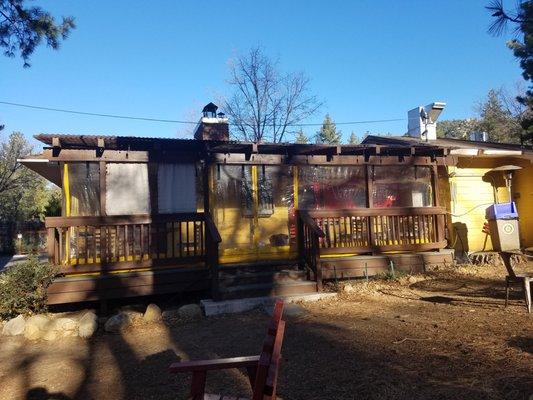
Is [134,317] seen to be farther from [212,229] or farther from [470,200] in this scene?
[470,200]

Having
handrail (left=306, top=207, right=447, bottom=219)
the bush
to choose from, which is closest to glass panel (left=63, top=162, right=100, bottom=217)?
the bush

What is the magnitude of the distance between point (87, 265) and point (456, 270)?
24.4 ft

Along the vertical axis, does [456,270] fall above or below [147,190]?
below

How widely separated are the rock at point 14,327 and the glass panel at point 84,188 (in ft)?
7.69

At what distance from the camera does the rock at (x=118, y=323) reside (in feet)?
21.6

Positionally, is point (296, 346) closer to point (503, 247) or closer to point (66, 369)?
point (66, 369)

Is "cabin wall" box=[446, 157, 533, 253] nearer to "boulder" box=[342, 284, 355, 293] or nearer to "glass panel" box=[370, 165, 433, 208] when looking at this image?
"glass panel" box=[370, 165, 433, 208]

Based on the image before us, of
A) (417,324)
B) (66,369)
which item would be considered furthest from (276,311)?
(417,324)

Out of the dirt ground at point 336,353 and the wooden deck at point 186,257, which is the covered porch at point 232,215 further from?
the dirt ground at point 336,353

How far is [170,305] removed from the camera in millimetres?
8234

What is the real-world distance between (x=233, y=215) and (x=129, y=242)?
82.5 inches

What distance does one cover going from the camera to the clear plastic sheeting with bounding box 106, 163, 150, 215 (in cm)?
855

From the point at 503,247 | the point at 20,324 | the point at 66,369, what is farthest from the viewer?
the point at 503,247

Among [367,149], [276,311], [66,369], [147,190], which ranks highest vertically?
[367,149]
